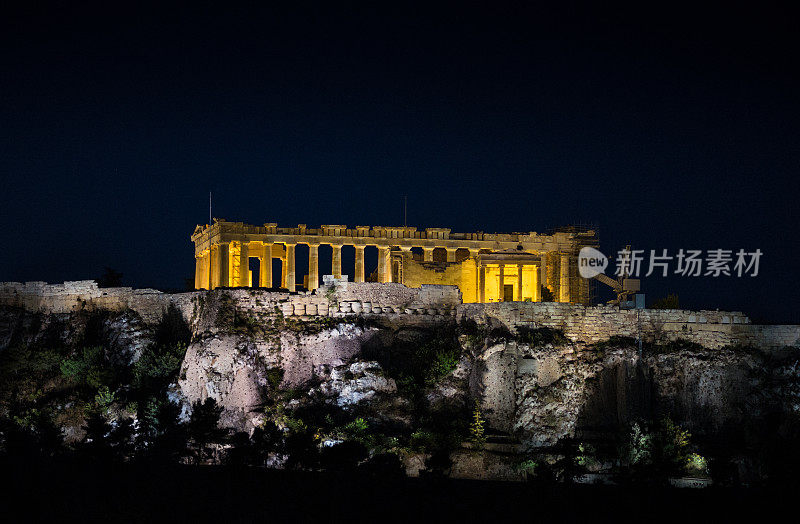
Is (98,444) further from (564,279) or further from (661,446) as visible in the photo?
(564,279)

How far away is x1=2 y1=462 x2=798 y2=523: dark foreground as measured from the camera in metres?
17.2

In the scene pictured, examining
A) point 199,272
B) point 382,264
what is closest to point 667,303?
point 382,264

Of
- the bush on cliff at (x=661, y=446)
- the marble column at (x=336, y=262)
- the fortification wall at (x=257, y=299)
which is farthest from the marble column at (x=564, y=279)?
the bush on cliff at (x=661, y=446)

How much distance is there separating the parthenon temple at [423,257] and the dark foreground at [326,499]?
98.3 feet

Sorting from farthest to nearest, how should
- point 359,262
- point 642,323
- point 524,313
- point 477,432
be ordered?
point 359,262, point 642,323, point 524,313, point 477,432

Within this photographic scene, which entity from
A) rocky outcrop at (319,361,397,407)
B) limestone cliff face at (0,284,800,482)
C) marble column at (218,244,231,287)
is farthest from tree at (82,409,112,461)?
marble column at (218,244,231,287)

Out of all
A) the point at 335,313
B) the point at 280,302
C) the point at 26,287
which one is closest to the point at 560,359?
the point at 335,313

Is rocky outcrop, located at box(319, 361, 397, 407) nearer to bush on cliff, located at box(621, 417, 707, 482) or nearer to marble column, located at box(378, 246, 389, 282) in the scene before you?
bush on cliff, located at box(621, 417, 707, 482)

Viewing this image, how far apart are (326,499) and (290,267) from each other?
34360mm

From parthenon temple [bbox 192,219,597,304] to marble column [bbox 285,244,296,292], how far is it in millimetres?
61

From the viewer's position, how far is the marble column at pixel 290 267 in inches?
2045

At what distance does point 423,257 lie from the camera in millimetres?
54719

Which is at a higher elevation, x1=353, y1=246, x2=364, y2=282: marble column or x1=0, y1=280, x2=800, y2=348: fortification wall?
x1=353, y1=246, x2=364, y2=282: marble column

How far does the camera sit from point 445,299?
41062 millimetres
